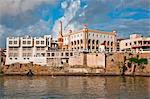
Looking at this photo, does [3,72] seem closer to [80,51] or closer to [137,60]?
[80,51]

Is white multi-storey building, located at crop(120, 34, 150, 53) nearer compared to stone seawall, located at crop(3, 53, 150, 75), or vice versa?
stone seawall, located at crop(3, 53, 150, 75)

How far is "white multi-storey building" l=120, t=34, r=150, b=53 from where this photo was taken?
8138 cm

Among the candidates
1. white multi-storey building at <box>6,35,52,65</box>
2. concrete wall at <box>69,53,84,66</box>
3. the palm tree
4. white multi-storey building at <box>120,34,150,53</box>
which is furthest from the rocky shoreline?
white multi-storey building at <box>120,34,150,53</box>

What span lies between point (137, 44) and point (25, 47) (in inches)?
1156

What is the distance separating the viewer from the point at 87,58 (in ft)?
260

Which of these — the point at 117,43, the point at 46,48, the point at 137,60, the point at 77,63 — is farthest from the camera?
→ the point at 117,43

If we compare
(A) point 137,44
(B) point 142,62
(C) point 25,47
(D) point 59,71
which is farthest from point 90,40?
(B) point 142,62

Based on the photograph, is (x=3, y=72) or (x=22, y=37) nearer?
(x=3, y=72)

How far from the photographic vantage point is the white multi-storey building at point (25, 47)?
8462 cm

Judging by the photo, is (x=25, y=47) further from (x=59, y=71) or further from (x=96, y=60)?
(x=96, y=60)

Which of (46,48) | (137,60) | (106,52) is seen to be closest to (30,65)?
(46,48)

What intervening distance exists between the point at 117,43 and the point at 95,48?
1005 cm

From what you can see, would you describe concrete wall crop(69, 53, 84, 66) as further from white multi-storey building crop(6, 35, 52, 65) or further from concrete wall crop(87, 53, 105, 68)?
white multi-storey building crop(6, 35, 52, 65)

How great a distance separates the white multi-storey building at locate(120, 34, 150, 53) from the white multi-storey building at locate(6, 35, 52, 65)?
830 inches
